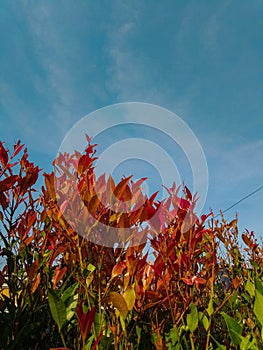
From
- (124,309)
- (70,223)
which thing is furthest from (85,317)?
(70,223)

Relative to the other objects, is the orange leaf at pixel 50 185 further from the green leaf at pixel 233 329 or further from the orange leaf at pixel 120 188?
the green leaf at pixel 233 329

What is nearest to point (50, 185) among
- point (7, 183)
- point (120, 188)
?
point (7, 183)

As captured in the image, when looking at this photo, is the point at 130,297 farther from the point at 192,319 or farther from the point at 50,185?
the point at 50,185

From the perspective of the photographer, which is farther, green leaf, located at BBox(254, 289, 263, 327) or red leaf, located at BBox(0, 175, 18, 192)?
red leaf, located at BBox(0, 175, 18, 192)

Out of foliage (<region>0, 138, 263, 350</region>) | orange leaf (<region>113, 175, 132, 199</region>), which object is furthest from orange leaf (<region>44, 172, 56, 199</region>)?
orange leaf (<region>113, 175, 132, 199</region>)

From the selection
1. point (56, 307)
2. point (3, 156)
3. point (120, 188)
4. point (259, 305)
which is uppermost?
point (3, 156)

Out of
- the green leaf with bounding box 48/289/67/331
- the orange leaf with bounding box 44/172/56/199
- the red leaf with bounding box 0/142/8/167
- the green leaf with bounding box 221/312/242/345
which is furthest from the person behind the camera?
the red leaf with bounding box 0/142/8/167

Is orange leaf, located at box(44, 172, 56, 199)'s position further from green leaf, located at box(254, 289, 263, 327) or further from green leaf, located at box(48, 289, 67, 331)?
green leaf, located at box(254, 289, 263, 327)

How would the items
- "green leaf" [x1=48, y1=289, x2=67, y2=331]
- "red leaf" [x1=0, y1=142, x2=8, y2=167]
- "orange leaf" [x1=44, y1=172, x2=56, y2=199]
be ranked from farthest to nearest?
"red leaf" [x1=0, y1=142, x2=8, y2=167] < "orange leaf" [x1=44, y1=172, x2=56, y2=199] < "green leaf" [x1=48, y1=289, x2=67, y2=331]

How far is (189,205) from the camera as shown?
5.56 ft

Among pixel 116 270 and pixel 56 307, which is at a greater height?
pixel 116 270

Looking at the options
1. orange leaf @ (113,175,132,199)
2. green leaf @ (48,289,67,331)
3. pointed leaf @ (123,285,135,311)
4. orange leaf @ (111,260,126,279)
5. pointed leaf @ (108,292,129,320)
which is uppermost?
orange leaf @ (113,175,132,199)

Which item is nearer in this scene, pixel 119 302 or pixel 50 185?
pixel 119 302

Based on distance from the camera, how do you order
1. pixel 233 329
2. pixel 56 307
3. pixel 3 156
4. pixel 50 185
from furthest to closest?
pixel 3 156
pixel 50 185
pixel 233 329
pixel 56 307
